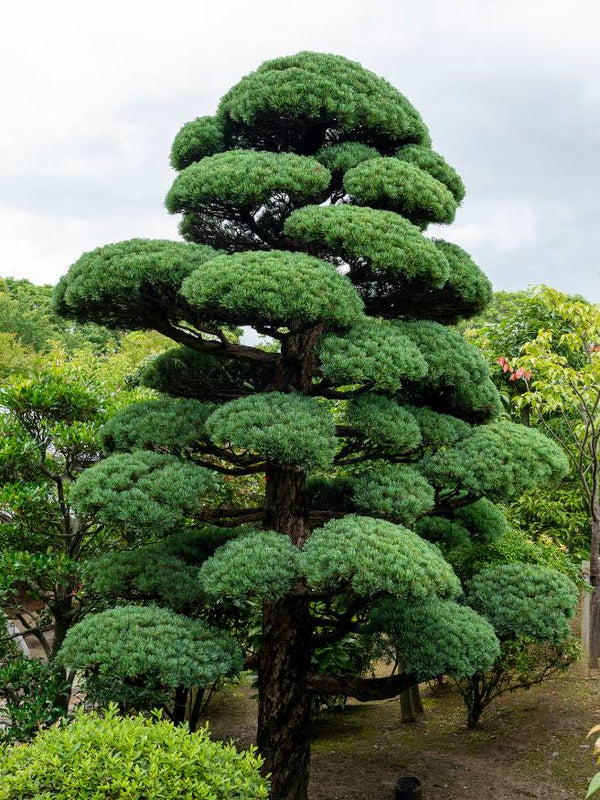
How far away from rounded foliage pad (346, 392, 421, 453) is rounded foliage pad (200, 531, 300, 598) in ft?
2.87

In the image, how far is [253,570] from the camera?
3.89 meters

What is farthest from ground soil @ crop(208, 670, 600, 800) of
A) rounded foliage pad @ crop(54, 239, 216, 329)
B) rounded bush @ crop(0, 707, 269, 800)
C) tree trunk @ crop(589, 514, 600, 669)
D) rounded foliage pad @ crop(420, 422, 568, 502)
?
rounded foliage pad @ crop(54, 239, 216, 329)

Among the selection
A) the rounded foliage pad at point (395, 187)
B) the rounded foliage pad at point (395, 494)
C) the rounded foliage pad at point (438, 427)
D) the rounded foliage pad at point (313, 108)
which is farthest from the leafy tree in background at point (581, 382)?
the rounded foliage pad at point (395, 494)

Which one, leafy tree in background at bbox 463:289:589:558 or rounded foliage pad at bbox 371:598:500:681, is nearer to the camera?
rounded foliage pad at bbox 371:598:500:681

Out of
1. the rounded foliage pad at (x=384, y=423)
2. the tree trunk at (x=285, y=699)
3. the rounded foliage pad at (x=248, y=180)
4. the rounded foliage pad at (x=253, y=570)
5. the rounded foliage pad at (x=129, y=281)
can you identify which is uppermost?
the rounded foliage pad at (x=248, y=180)

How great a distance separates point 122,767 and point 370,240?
307 cm

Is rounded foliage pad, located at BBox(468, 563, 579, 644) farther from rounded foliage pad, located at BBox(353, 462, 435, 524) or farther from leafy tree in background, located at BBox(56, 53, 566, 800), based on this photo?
rounded foliage pad, located at BBox(353, 462, 435, 524)

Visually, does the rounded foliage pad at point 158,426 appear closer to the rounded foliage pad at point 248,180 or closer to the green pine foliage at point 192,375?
the green pine foliage at point 192,375

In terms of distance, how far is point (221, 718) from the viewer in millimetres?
7863

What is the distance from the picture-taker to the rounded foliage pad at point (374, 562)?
3.68 m

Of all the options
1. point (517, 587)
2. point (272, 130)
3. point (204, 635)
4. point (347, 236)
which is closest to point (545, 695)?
point (517, 587)

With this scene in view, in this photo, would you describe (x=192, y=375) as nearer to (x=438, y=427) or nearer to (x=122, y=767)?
(x=438, y=427)

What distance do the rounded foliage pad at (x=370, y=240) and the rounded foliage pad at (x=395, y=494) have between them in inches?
50.6

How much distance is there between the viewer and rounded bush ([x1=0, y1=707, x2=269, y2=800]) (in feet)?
9.11
